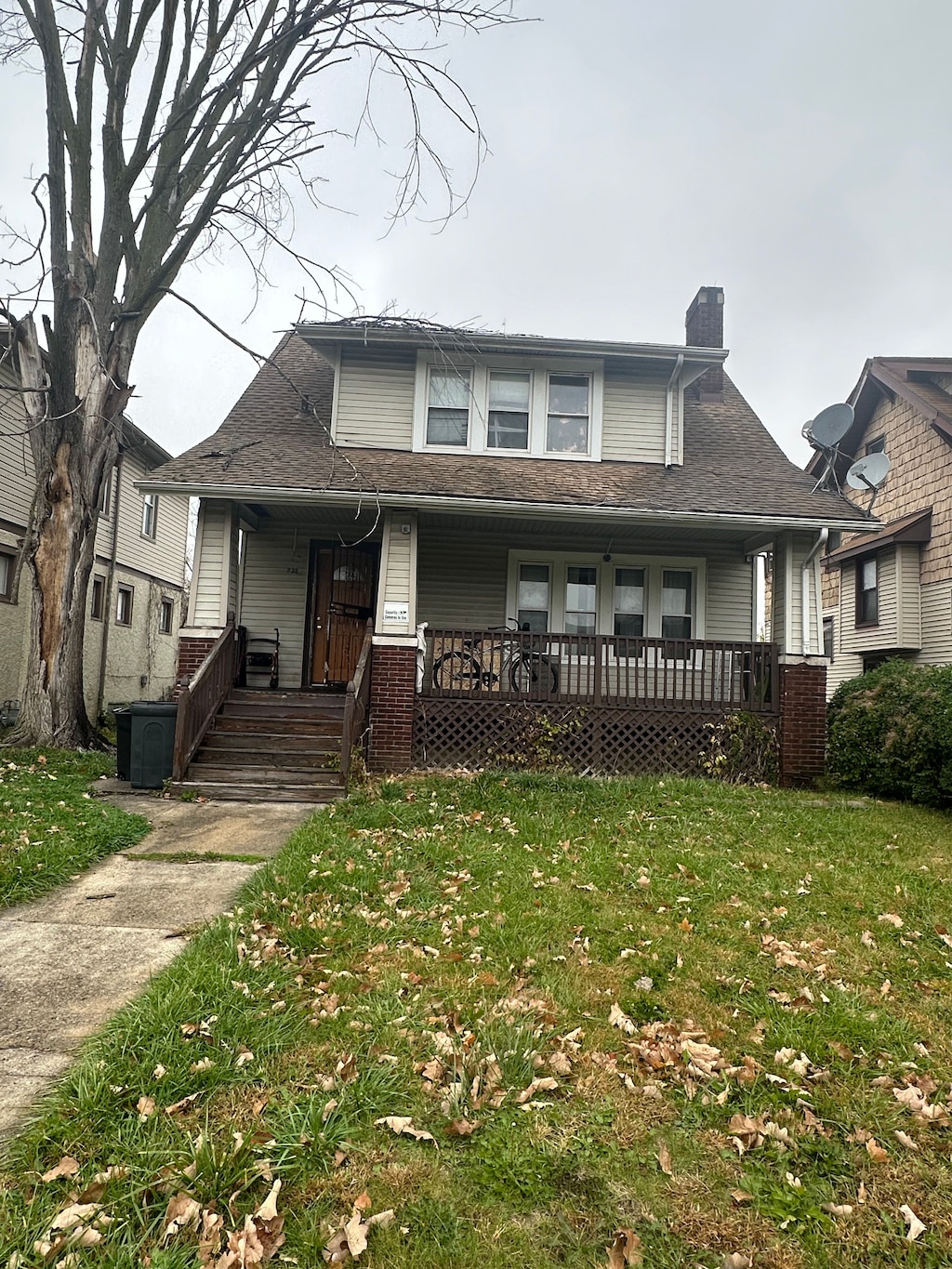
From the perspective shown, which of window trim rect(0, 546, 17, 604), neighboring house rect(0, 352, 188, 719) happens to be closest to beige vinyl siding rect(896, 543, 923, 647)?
neighboring house rect(0, 352, 188, 719)

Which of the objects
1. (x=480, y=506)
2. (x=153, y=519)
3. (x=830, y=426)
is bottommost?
(x=480, y=506)

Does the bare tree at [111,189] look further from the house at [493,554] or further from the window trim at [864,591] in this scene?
the window trim at [864,591]

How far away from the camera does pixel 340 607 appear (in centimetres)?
1195

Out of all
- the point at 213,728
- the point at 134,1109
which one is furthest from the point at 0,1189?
the point at 213,728

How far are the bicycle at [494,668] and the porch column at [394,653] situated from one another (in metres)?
0.53

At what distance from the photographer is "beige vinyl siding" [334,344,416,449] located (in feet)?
37.1

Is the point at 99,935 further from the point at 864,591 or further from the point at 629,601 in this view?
the point at 864,591

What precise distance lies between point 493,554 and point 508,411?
234 cm

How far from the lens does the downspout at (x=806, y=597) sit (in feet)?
32.9

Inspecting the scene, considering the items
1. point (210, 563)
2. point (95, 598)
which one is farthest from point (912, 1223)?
point (95, 598)

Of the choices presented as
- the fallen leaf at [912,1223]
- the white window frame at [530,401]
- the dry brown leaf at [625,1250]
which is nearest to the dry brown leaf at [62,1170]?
the dry brown leaf at [625,1250]

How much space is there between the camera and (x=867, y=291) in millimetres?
28844

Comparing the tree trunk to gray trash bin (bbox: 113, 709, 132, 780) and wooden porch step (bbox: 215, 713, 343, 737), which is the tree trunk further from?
wooden porch step (bbox: 215, 713, 343, 737)

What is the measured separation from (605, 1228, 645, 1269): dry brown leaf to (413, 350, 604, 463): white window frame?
10.3 m
